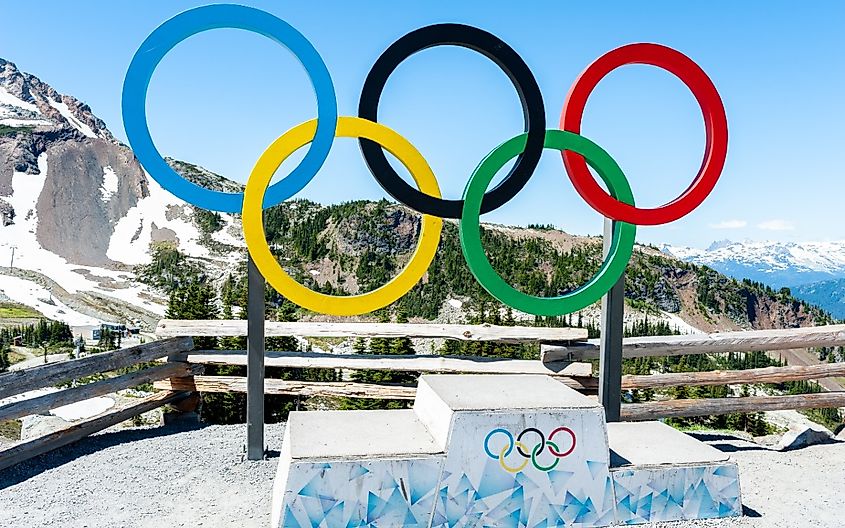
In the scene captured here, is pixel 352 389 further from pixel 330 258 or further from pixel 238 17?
pixel 330 258

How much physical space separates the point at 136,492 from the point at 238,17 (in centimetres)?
448

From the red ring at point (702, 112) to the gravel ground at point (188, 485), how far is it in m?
2.89

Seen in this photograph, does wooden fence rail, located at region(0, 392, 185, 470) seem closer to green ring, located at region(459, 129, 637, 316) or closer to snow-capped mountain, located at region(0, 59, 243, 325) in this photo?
green ring, located at region(459, 129, 637, 316)

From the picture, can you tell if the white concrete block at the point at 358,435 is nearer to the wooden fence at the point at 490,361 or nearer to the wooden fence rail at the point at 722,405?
the wooden fence at the point at 490,361

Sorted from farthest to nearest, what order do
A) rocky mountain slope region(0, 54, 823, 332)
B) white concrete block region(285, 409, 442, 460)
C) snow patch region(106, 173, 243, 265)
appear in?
1. snow patch region(106, 173, 243, 265)
2. rocky mountain slope region(0, 54, 823, 332)
3. white concrete block region(285, 409, 442, 460)

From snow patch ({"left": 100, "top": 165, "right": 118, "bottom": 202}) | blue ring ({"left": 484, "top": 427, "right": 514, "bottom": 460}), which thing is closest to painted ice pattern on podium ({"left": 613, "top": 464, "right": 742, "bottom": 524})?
blue ring ({"left": 484, "top": 427, "right": 514, "bottom": 460})

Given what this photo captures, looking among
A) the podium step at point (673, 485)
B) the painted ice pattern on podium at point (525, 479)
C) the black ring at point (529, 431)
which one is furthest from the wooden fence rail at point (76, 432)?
the podium step at point (673, 485)

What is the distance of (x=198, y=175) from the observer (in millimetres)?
193750

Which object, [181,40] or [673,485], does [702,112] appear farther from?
[181,40]

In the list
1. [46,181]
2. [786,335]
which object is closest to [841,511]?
[786,335]

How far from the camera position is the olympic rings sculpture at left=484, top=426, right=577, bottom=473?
17.9ft

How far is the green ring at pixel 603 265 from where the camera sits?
21.1 feet

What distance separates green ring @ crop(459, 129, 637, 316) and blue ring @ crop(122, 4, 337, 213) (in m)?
1.48

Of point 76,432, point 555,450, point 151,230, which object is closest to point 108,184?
point 151,230
